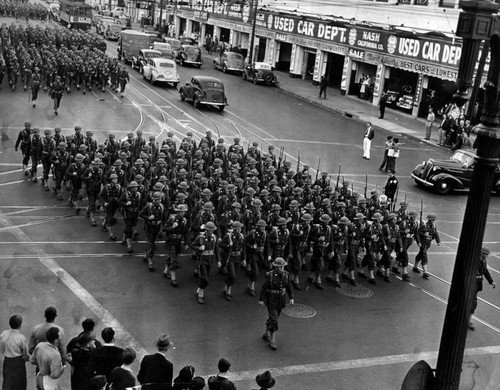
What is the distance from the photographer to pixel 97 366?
24.7ft

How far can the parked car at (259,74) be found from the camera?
4556 cm

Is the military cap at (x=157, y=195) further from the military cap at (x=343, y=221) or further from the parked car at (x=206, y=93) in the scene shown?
the parked car at (x=206, y=93)

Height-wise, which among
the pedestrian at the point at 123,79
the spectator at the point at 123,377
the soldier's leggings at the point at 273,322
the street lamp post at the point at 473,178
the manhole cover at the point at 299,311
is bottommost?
the manhole cover at the point at 299,311

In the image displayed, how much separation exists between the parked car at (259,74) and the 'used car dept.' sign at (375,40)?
4.34 meters

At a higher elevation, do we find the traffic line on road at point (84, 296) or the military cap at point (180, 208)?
the military cap at point (180, 208)

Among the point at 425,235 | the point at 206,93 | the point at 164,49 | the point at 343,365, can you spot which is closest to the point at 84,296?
the point at 343,365

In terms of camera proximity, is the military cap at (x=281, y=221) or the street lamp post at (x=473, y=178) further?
the military cap at (x=281, y=221)

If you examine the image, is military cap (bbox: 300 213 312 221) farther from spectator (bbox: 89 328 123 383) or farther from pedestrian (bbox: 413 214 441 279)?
spectator (bbox: 89 328 123 383)

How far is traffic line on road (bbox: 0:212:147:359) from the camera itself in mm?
10277

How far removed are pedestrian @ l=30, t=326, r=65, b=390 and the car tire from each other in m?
17.4

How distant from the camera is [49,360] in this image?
7.34 m

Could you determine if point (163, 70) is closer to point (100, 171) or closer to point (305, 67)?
point (305, 67)

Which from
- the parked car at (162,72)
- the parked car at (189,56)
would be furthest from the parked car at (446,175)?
the parked car at (189,56)

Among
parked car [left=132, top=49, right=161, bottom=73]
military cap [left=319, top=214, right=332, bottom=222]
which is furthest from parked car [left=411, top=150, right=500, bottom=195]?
parked car [left=132, top=49, right=161, bottom=73]
